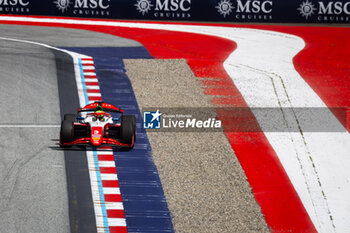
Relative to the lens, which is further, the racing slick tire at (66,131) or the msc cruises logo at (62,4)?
the msc cruises logo at (62,4)

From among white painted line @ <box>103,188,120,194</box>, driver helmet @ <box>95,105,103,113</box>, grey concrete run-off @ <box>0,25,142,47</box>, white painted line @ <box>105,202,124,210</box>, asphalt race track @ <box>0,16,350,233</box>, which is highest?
driver helmet @ <box>95,105,103,113</box>

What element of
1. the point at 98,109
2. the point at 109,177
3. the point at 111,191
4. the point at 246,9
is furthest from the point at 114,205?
the point at 246,9

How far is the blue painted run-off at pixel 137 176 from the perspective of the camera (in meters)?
16.8

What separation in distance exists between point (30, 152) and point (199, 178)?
17.3 feet

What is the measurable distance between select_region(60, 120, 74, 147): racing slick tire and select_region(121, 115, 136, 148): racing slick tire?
1555 mm

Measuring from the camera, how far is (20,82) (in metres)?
26.6

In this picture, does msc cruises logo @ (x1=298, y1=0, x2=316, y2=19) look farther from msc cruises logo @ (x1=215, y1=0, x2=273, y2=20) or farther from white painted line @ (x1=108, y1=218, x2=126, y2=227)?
white painted line @ (x1=108, y1=218, x2=126, y2=227)

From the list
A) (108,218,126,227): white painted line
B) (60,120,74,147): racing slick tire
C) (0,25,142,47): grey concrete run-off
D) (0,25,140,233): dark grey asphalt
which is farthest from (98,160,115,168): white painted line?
(0,25,142,47): grey concrete run-off

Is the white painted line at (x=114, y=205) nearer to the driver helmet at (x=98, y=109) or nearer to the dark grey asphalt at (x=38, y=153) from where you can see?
the dark grey asphalt at (x=38, y=153)

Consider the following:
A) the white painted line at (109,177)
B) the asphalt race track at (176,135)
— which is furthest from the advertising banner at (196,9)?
the white painted line at (109,177)

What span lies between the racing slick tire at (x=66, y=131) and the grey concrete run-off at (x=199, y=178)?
2.79 m

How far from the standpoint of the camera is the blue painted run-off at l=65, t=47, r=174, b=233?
16.8 m

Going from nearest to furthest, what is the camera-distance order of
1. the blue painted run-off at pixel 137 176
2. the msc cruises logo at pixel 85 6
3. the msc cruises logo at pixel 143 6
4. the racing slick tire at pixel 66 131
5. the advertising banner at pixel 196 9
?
the blue painted run-off at pixel 137 176 → the racing slick tire at pixel 66 131 → the msc cruises logo at pixel 85 6 → the advertising banner at pixel 196 9 → the msc cruises logo at pixel 143 6

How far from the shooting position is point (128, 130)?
19.9 metres
